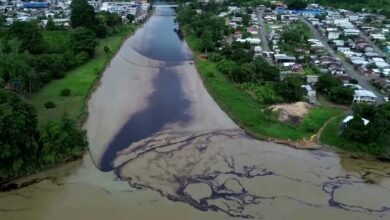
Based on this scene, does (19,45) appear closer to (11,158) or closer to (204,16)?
(11,158)

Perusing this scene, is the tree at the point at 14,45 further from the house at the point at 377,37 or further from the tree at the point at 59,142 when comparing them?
the house at the point at 377,37

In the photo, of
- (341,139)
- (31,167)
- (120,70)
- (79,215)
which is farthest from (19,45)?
(341,139)

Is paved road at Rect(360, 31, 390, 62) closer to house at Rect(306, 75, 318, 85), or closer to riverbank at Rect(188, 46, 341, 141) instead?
house at Rect(306, 75, 318, 85)

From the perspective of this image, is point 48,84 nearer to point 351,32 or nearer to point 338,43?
point 338,43

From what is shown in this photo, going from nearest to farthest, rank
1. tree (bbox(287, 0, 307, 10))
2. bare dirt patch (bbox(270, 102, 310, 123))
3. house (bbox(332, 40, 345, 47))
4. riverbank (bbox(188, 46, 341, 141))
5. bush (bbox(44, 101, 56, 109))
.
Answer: riverbank (bbox(188, 46, 341, 141)), bare dirt patch (bbox(270, 102, 310, 123)), bush (bbox(44, 101, 56, 109)), house (bbox(332, 40, 345, 47)), tree (bbox(287, 0, 307, 10))

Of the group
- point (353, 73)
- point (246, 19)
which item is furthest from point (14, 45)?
point (246, 19)

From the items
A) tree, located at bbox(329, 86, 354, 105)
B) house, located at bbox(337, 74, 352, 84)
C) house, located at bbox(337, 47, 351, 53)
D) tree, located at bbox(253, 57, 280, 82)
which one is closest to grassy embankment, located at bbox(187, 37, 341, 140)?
tree, located at bbox(329, 86, 354, 105)

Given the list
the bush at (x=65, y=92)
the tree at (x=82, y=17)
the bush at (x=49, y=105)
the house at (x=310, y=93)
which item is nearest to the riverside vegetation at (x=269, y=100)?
the house at (x=310, y=93)
